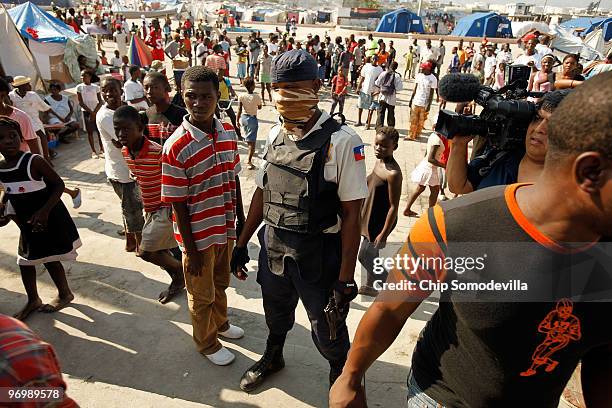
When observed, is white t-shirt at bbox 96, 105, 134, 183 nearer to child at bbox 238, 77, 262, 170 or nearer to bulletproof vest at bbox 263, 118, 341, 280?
bulletproof vest at bbox 263, 118, 341, 280

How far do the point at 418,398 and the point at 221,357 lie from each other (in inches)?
66.6

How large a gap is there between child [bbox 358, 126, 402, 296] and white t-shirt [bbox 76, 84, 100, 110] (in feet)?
20.7

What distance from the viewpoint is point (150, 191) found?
11.6 feet

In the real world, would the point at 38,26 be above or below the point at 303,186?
above

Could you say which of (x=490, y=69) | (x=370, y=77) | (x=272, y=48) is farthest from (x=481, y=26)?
(x=370, y=77)

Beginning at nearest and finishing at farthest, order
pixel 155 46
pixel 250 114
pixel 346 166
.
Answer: pixel 346 166 < pixel 250 114 < pixel 155 46

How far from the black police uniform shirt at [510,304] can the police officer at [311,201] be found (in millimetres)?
849

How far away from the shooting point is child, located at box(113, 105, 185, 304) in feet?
10.9

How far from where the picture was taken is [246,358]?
2932mm

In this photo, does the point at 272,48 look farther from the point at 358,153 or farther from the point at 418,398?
the point at 418,398

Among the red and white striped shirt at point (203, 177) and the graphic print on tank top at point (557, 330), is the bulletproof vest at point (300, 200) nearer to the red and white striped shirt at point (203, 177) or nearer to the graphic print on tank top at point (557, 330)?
the red and white striped shirt at point (203, 177)

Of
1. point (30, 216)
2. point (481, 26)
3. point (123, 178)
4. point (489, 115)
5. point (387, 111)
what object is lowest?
point (387, 111)

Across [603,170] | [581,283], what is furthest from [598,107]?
[581,283]

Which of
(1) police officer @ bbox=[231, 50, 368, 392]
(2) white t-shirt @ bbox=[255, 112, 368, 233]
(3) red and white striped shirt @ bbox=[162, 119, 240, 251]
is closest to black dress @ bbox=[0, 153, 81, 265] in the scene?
(3) red and white striped shirt @ bbox=[162, 119, 240, 251]
